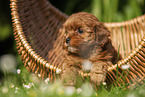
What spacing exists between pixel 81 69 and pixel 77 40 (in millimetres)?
373

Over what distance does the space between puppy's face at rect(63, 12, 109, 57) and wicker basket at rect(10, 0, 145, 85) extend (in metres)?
0.28

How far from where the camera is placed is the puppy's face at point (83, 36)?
2264 mm

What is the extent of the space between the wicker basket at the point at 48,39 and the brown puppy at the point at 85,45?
182mm

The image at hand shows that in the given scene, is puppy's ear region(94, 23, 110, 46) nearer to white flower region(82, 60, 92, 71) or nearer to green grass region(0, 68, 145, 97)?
white flower region(82, 60, 92, 71)

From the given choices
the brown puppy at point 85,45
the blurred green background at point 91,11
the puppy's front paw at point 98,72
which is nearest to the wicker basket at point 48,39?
the puppy's front paw at point 98,72

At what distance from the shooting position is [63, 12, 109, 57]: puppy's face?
226cm

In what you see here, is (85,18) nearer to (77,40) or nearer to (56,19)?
(77,40)

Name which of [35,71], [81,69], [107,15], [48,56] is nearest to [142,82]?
[81,69]

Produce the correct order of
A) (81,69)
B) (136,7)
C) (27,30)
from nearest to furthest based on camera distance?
(81,69)
(27,30)
(136,7)

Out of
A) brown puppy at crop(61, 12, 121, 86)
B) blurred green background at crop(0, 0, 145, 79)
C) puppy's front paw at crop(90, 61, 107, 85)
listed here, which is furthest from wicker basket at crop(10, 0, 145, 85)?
blurred green background at crop(0, 0, 145, 79)

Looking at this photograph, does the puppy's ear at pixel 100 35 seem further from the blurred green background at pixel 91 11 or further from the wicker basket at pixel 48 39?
the blurred green background at pixel 91 11

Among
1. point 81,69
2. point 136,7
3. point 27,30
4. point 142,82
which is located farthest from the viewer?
point 136,7

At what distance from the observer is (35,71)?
2.61 m

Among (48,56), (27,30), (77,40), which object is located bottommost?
(48,56)
